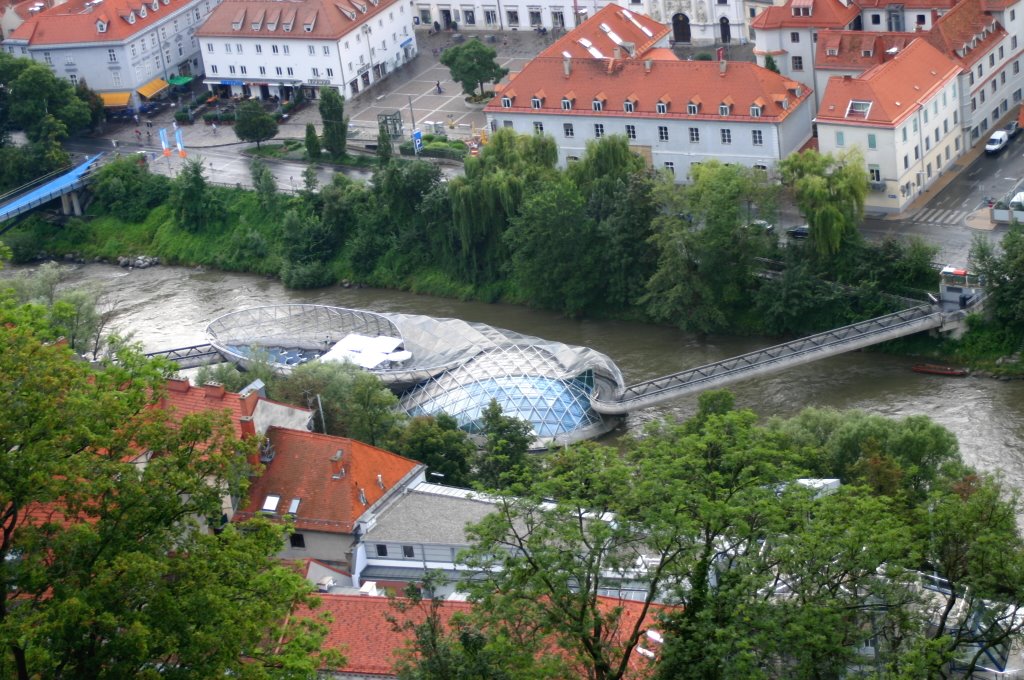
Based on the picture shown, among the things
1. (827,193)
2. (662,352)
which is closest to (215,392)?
(662,352)

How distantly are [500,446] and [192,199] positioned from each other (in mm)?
33002

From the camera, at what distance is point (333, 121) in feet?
228

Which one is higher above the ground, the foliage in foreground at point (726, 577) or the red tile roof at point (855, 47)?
the red tile roof at point (855, 47)

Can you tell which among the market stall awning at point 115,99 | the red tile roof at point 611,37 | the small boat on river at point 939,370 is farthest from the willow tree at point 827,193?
the market stall awning at point 115,99

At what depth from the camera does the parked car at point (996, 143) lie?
61.2 m

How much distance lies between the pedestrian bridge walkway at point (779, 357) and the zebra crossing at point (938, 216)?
234 inches

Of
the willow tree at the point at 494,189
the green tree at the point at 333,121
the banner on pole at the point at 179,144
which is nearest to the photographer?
the willow tree at the point at 494,189

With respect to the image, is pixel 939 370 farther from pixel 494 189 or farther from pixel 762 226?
pixel 494 189

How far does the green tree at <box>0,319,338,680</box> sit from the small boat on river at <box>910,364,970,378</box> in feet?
110

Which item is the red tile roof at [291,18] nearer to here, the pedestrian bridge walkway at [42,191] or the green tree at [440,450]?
the pedestrian bridge walkway at [42,191]

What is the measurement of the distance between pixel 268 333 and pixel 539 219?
10.4m

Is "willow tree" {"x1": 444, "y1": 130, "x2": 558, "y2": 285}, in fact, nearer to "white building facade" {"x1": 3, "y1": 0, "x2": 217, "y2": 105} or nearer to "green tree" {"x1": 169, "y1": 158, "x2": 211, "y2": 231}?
"green tree" {"x1": 169, "y1": 158, "x2": 211, "y2": 231}

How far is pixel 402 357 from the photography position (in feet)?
173

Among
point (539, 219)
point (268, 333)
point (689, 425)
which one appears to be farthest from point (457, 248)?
point (689, 425)
